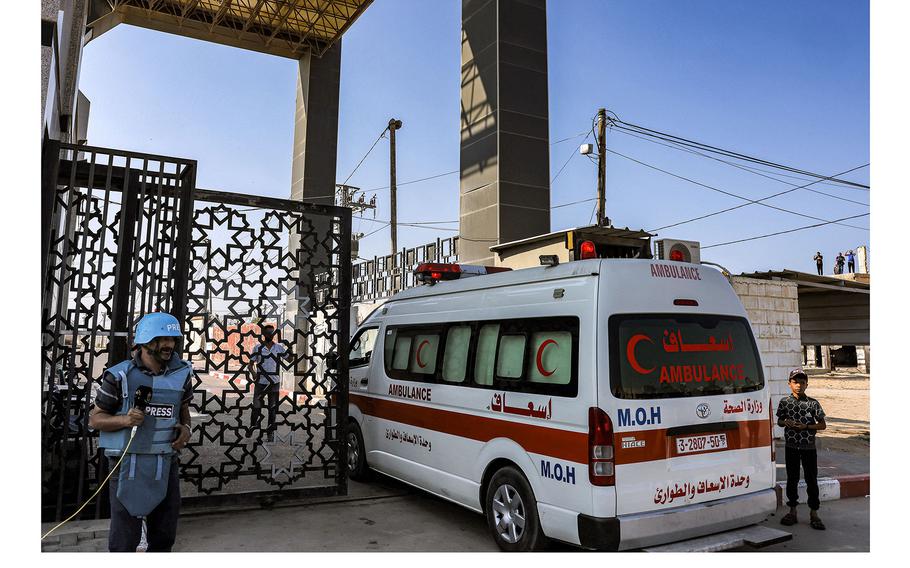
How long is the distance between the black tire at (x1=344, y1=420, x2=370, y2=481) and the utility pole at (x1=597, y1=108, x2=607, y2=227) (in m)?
10.8

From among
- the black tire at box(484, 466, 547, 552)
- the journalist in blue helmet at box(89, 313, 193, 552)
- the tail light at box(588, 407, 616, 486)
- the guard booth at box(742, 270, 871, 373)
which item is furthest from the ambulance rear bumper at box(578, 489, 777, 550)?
the guard booth at box(742, 270, 871, 373)

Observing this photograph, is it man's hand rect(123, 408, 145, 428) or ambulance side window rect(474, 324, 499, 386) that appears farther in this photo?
ambulance side window rect(474, 324, 499, 386)

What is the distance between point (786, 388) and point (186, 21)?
20.2 meters

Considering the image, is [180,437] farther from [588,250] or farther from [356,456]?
[356,456]

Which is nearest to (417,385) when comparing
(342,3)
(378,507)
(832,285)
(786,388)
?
(378,507)

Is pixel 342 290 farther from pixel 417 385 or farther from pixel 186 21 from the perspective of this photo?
pixel 186 21

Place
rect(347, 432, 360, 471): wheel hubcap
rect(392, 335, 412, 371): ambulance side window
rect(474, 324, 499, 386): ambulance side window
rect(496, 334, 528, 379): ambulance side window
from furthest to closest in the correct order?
1. rect(347, 432, 360, 471): wheel hubcap
2. rect(392, 335, 412, 371): ambulance side window
3. rect(474, 324, 499, 386): ambulance side window
4. rect(496, 334, 528, 379): ambulance side window

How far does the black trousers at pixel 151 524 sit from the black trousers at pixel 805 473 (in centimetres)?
551

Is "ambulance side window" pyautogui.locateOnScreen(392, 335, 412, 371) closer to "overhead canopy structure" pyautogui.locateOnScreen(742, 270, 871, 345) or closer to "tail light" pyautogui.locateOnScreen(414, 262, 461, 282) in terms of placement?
"tail light" pyautogui.locateOnScreen(414, 262, 461, 282)

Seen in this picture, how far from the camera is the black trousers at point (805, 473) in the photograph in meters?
5.71

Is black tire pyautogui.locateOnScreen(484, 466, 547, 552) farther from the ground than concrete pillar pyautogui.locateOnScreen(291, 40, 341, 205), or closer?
closer

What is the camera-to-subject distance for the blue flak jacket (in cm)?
338

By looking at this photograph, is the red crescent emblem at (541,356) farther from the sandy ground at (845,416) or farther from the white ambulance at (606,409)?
the sandy ground at (845,416)

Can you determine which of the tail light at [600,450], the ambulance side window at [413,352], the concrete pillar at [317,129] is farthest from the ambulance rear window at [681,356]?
the concrete pillar at [317,129]
